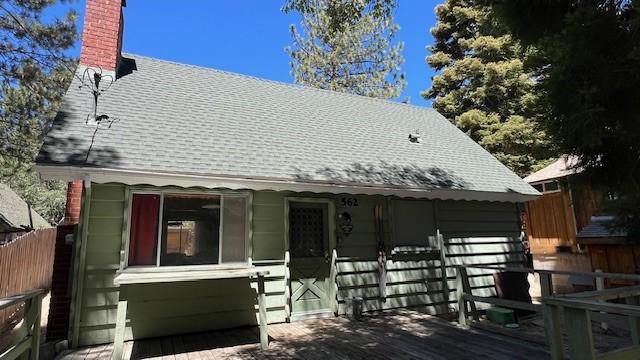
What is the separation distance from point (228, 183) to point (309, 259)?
241 cm

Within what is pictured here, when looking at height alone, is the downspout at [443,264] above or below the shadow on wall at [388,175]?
A: below

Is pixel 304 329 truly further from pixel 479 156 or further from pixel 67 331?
pixel 479 156

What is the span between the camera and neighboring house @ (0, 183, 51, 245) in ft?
66.0

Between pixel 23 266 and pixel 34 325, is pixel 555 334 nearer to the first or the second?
pixel 34 325

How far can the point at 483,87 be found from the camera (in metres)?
20.0

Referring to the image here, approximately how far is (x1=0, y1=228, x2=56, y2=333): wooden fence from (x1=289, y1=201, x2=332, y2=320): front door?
205 inches

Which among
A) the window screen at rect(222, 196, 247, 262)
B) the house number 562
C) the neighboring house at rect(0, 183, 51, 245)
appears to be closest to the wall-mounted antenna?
the window screen at rect(222, 196, 247, 262)

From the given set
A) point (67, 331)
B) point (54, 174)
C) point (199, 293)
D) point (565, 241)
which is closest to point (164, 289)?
point (199, 293)

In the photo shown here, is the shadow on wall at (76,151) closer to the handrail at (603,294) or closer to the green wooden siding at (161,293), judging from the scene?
the green wooden siding at (161,293)

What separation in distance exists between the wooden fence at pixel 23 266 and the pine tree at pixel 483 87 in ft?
62.1

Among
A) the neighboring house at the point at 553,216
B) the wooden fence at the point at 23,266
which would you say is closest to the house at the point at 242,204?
the wooden fence at the point at 23,266

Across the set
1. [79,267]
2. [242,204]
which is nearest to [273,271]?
[242,204]

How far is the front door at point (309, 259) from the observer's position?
7617 millimetres

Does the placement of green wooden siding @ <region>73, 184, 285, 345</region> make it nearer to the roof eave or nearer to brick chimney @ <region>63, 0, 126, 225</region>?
the roof eave
